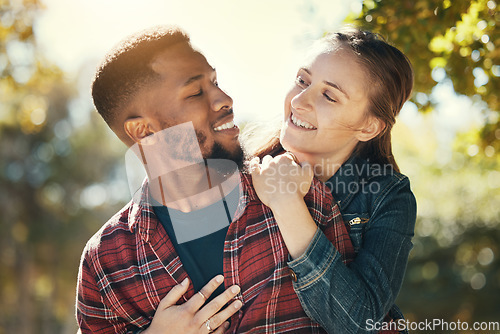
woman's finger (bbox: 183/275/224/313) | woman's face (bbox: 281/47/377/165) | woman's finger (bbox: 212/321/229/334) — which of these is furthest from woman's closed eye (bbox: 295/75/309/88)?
woman's finger (bbox: 212/321/229/334)

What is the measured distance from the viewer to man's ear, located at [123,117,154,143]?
2.57 m

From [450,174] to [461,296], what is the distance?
400cm

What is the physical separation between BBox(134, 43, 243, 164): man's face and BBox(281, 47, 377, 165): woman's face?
314mm

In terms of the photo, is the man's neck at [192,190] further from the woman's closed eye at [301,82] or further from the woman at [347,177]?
the woman's closed eye at [301,82]

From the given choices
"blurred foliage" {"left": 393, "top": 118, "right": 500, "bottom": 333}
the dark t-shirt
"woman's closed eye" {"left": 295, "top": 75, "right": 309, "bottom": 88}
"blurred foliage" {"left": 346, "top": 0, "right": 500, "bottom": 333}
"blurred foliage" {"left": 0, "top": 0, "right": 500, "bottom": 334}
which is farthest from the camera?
"blurred foliage" {"left": 393, "top": 118, "right": 500, "bottom": 333}

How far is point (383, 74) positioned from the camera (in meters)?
2.52

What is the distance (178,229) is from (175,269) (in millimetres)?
228

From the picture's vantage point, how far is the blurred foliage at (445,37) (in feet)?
9.07

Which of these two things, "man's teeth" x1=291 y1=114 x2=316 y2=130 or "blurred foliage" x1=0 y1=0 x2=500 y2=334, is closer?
"man's teeth" x1=291 y1=114 x2=316 y2=130

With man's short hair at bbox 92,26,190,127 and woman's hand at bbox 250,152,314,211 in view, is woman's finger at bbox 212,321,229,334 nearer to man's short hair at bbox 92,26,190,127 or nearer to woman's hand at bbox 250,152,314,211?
woman's hand at bbox 250,152,314,211

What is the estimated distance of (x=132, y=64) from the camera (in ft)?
8.34

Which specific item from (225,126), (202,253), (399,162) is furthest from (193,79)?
(399,162)

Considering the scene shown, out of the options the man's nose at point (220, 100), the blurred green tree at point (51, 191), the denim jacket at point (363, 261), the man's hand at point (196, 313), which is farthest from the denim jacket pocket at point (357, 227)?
the blurred green tree at point (51, 191)

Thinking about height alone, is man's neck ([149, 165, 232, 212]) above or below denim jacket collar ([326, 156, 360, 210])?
above
